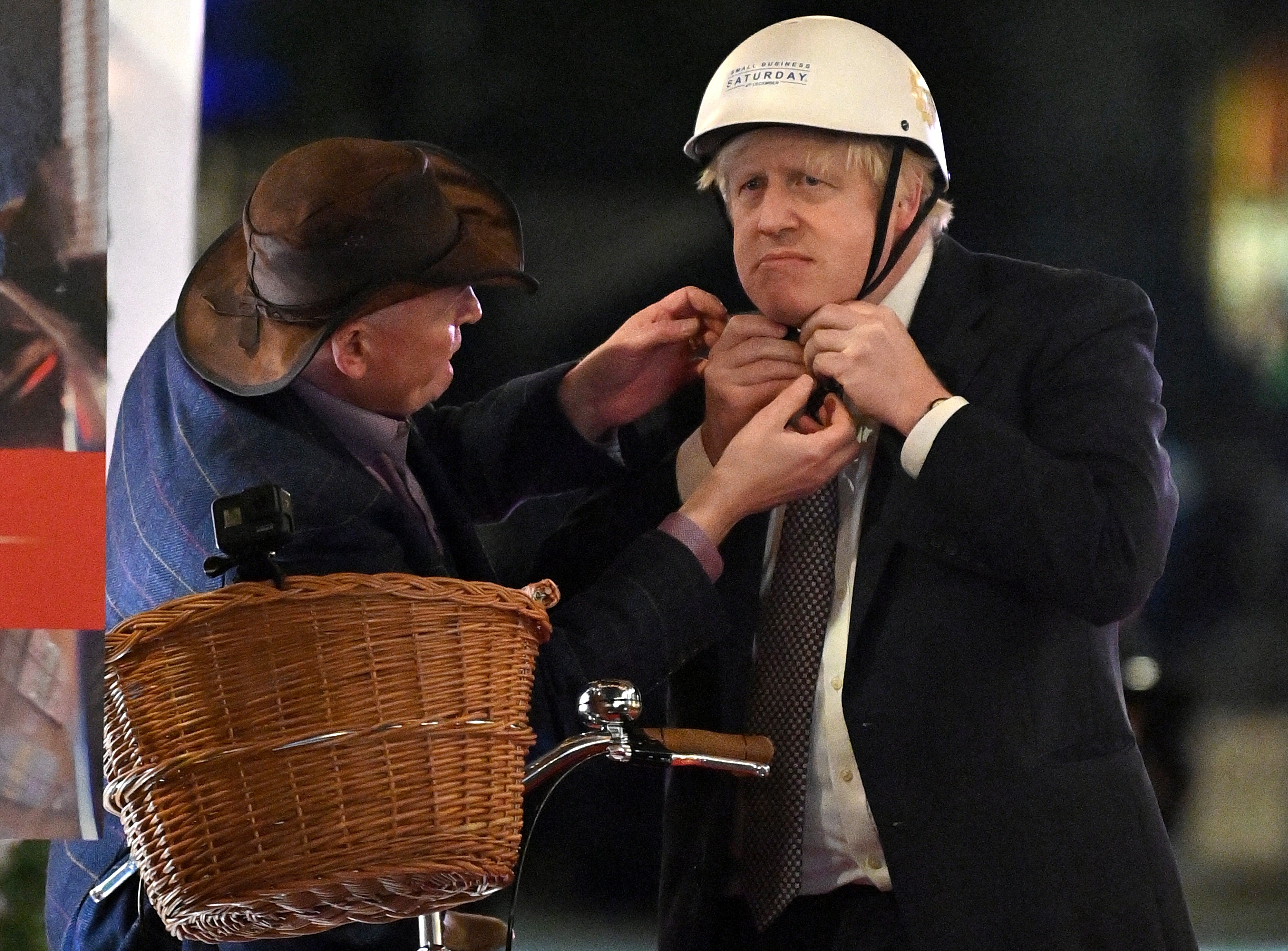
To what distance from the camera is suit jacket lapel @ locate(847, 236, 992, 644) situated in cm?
251

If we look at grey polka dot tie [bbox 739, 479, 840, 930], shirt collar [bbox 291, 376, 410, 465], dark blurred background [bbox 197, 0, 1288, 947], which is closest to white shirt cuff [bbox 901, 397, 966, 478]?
grey polka dot tie [bbox 739, 479, 840, 930]

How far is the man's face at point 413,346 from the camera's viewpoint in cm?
244

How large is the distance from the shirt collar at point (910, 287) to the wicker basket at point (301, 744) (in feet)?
3.08

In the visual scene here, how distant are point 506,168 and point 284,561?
2126mm

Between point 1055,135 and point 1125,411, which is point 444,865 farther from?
point 1055,135

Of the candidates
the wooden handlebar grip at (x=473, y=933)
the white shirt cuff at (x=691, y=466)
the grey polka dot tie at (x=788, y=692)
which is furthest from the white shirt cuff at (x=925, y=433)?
the wooden handlebar grip at (x=473, y=933)

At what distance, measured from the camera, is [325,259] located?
2.31 meters

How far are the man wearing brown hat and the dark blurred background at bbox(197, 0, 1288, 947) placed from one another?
158 cm

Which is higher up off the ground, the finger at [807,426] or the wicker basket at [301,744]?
the finger at [807,426]

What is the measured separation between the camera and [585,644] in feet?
7.85

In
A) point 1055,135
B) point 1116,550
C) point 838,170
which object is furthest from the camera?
point 1055,135

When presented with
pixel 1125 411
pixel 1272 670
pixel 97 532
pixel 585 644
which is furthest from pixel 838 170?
pixel 1272 670

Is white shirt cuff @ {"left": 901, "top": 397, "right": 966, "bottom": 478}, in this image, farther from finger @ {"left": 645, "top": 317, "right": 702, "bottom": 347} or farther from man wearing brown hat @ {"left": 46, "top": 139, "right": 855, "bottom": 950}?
finger @ {"left": 645, "top": 317, "right": 702, "bottom": 347}

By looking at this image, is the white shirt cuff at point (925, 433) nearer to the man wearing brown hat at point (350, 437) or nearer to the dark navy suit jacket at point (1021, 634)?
the dark navy suit jacket at point (1021, 634)
